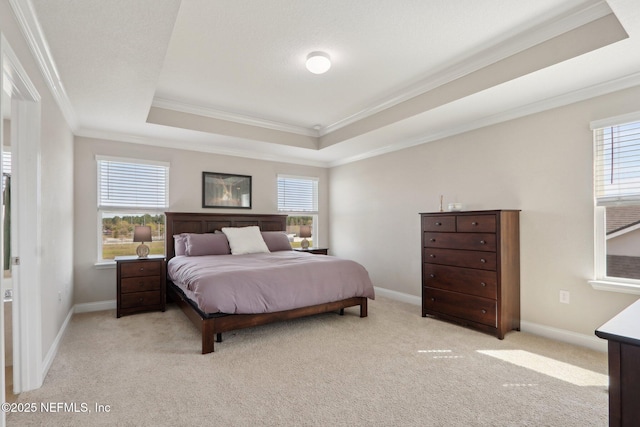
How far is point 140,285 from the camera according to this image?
4.11m

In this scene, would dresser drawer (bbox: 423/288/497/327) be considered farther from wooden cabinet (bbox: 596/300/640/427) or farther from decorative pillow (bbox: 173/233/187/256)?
decorative pillow (bbox: 173/233/187/256)

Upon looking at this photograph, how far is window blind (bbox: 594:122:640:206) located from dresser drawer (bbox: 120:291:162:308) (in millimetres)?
4914

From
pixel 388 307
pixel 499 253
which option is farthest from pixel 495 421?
pixel 388 307

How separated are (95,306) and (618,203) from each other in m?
5.89

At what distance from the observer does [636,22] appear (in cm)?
204

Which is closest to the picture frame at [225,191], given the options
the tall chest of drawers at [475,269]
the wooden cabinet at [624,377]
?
the tall chest of drawers at [475,269]

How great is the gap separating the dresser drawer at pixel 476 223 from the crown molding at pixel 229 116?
276 cm

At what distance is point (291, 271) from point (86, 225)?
116 inches

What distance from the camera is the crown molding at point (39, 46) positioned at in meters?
Answer: 1.87

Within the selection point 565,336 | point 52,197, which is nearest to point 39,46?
point 52,197

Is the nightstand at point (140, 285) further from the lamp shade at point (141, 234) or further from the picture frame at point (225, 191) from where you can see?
the picture frame at point (225, 191)

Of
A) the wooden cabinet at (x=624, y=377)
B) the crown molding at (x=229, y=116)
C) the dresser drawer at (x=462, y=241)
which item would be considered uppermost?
the crown molding at (x=229, y=116)

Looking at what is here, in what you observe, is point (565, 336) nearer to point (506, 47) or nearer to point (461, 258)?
point (461, 258)

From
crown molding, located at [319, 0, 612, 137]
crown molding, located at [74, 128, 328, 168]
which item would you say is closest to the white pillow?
crown molding, located at [74, 128, 328, 168]
